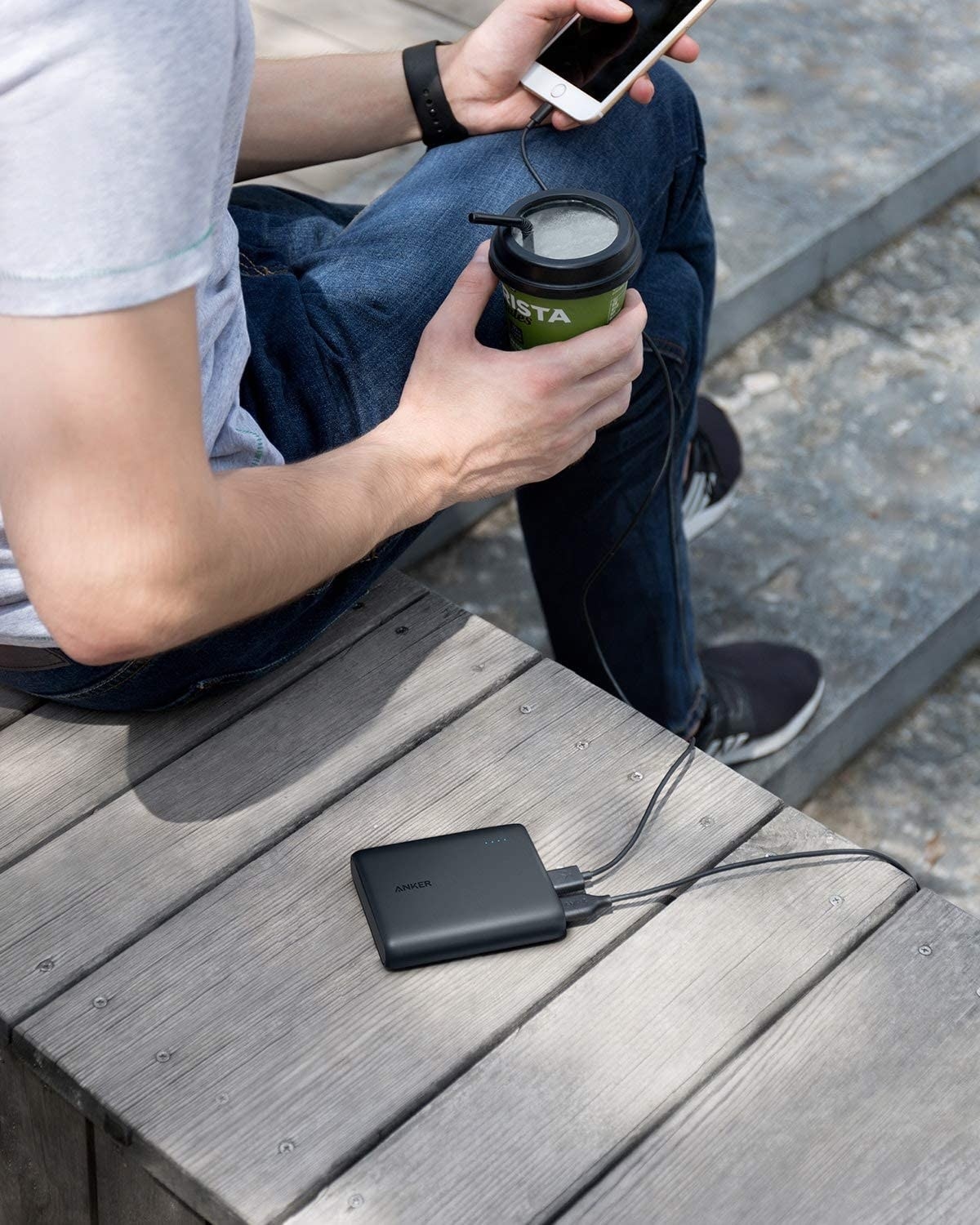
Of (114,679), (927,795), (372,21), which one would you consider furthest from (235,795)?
(372,21)

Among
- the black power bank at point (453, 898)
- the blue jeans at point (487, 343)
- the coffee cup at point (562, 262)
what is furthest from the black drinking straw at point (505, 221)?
the black power bank at point (453, 898)

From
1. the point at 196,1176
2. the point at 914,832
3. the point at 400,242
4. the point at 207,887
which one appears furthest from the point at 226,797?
the point at 914,832

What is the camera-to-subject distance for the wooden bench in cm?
103

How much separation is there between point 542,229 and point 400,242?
189mm

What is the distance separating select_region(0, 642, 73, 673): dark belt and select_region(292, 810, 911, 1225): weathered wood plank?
18.8 inches

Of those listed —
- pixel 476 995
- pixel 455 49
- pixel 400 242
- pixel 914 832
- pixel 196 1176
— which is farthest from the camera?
pixel 914 832

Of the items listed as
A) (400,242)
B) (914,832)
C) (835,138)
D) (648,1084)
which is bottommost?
(914,832)

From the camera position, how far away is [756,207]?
2656mm

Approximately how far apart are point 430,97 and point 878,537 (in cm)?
107

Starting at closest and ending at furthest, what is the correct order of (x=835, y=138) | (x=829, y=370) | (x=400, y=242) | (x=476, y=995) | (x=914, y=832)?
(x=476, y=995), (x=400, y=242), (x=914, y=832), (x=829, y=370), (x=835, y=138)

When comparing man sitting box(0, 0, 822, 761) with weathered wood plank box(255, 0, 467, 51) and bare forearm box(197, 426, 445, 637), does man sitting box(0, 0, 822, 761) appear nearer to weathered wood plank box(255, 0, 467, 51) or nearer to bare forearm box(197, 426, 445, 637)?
bare forearm box(197, 426, 445, 637)

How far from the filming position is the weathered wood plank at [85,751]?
4.17 feet

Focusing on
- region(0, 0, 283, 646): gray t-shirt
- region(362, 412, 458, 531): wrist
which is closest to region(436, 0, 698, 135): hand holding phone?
region(362, 412, 458, 531): wrist

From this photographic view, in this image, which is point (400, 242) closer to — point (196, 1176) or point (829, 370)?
point (196, 1176)
